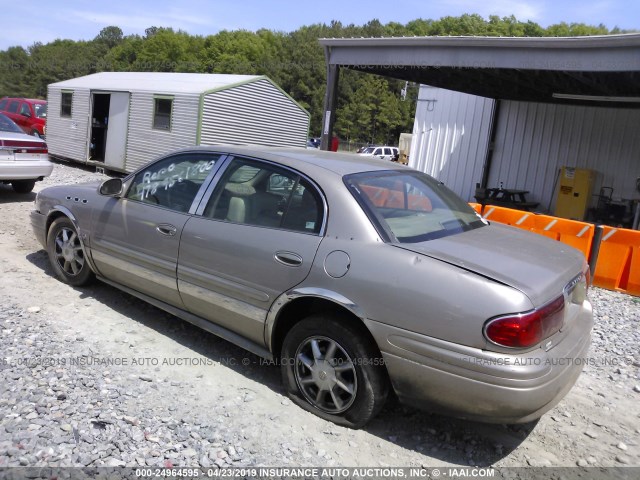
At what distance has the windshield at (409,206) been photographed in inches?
125

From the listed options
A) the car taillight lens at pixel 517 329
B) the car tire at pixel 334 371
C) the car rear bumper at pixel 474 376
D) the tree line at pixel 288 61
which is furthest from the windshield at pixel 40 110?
the tree line at pixel 288 61

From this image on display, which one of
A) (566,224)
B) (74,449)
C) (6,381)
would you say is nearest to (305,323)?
(74,449)

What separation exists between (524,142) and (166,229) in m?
12.7

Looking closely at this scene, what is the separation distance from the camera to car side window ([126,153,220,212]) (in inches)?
158

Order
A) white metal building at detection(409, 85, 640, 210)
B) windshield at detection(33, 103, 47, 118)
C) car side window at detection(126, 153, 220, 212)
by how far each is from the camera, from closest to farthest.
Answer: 1. car side window at detection(126, 153, 220, 212)
2. white metal building at detection(409, 85, 640, 210)
3. windshield at detection(33, 103, 47, 118)

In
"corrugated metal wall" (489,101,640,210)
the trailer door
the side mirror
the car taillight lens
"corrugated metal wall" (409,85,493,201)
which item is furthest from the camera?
"corrugated metal wall" (409,85,493,201)

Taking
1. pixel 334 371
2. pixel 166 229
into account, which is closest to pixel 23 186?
pixel 166 229

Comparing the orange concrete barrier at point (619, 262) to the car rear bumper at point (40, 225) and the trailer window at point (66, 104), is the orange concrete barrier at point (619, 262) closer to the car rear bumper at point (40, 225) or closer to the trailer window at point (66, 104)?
the car rear bumper at point (40, 225)

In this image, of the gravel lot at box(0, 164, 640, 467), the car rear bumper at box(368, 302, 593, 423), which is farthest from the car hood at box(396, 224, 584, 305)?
the gravel lot at box(0, 164, 640, 467)

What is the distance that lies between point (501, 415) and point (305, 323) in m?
1.19

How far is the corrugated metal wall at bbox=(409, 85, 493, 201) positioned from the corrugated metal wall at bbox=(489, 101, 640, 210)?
527 mm

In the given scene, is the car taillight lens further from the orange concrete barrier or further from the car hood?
the orange concrete barrier

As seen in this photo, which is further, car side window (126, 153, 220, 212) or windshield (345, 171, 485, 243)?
car side window (126, 153, 220, 212)

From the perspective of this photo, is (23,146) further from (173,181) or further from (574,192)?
(574,192)
